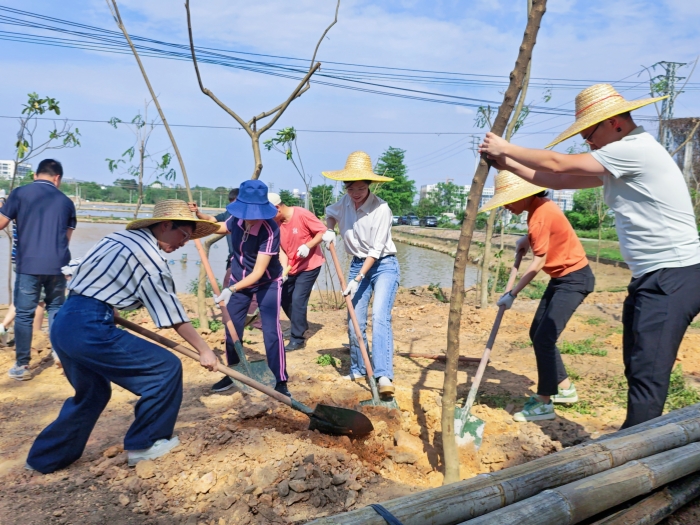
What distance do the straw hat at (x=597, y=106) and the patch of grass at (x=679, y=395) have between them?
7.96 ft

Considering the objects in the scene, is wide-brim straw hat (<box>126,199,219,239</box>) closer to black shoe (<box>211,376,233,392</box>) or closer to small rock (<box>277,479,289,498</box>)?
small rock (<box>277,479,289,498</box>)

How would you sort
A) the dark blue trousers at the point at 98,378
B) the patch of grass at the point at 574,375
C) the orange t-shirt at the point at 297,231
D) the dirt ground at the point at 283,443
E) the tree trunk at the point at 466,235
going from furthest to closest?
the orange t-shirt at the point at 297,231
the patch of grass at the point at 574,375
the dark blue trousers at the point at 98,378
the dirt ground at the point at 283,443
the tree trunk at the point at 466,235

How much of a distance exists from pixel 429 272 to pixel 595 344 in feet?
37.0

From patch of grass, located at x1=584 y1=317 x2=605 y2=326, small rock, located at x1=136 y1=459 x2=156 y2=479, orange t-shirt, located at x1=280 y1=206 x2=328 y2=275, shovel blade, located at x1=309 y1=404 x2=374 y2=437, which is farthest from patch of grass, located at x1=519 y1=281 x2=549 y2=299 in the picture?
small rock, located at x1=136 y1=459 x2=156 y2=479

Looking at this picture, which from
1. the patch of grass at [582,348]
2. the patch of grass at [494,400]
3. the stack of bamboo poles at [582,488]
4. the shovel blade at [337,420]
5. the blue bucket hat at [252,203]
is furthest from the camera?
the patch of grass at [582,348]

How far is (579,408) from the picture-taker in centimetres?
430

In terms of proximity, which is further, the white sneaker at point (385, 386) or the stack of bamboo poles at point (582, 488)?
the white sneaker at point (385, 386)

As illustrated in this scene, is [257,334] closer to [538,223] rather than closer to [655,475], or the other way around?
[538,223]

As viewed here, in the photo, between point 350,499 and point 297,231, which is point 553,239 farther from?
point 297,231

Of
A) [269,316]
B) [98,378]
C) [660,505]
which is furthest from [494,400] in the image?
[98,378]

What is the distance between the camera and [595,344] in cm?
625

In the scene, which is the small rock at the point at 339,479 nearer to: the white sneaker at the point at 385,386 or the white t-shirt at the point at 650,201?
the white sneaker at the point at 385,386

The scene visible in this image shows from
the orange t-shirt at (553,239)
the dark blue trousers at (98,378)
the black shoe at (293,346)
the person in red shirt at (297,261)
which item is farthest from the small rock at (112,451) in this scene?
the black shoe at (293,346)

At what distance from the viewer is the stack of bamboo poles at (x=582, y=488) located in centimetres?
205
